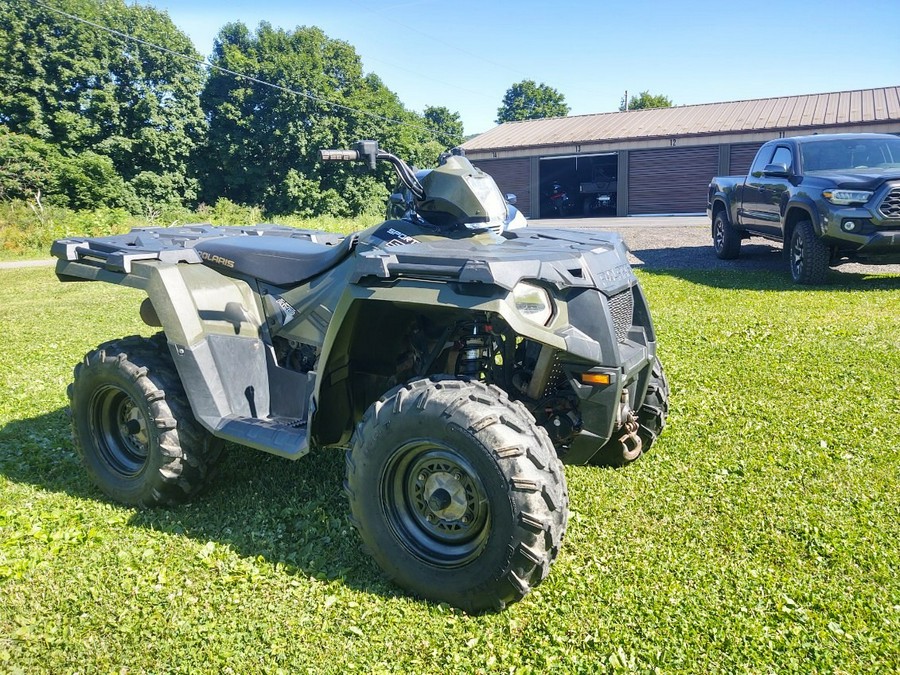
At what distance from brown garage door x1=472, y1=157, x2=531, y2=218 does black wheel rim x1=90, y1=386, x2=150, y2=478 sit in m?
30.0

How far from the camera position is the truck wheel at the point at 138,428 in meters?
3.78

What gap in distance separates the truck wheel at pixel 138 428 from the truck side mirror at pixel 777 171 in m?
9.41

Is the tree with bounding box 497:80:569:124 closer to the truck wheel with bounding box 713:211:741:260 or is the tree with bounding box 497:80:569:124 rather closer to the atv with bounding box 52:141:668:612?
the truck wheel with bounding box 713:211:741:260

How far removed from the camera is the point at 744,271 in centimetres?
1173

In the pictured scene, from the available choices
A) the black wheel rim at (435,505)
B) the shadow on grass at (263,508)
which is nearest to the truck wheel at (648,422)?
the black wheel rim at (435,505)

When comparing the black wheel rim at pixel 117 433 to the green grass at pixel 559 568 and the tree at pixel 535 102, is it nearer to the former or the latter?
the green grass at pixel 559 568

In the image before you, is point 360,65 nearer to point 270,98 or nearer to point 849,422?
point 270,98

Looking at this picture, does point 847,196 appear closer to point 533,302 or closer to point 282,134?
point 533,302

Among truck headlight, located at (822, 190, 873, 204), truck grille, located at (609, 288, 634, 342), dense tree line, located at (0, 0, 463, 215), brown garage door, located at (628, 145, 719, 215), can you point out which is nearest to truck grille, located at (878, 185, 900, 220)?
truck headlight, located at (822, 190, 873, 204)

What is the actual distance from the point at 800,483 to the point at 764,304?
5.34 meters

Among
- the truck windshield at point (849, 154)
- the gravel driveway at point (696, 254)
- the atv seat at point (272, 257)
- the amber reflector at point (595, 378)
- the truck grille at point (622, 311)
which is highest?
the truck windshield at point (849, 154)

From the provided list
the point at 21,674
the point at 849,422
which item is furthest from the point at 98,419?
the point at 849,422

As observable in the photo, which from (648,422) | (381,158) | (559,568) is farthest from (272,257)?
(648,422)

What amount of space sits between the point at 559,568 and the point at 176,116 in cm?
4435
